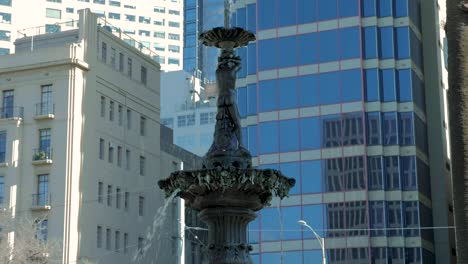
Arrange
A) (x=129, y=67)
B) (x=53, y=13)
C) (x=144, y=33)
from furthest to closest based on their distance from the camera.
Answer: (x=144, y=33) → (x=53, y=13) → (x=129, y=67)

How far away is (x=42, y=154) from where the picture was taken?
66812 millimetres

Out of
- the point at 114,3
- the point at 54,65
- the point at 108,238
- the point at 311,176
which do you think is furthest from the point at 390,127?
the point at 114,3

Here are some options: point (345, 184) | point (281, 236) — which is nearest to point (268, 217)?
point (281, 236)

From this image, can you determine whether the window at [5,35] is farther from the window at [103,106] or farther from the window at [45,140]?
the window at [45,140]

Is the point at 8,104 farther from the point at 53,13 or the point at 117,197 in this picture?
the point at 53,13

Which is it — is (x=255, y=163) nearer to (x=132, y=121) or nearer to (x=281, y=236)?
(x=281, y=236)

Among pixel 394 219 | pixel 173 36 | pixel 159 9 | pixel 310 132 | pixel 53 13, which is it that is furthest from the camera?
pixel 173 36

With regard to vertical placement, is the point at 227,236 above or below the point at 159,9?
below

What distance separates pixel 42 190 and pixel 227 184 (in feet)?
164

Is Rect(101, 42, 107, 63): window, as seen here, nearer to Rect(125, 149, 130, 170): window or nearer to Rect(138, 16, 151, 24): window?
Rect(125, 149, 130, 170): window

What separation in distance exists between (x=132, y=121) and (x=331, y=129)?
16628mm

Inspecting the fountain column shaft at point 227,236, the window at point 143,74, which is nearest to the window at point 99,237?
the window at point 143,74

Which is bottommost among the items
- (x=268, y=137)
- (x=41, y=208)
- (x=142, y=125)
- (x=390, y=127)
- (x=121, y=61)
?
(x=41, y=208)

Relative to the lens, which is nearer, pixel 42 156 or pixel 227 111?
pixel 227 111
